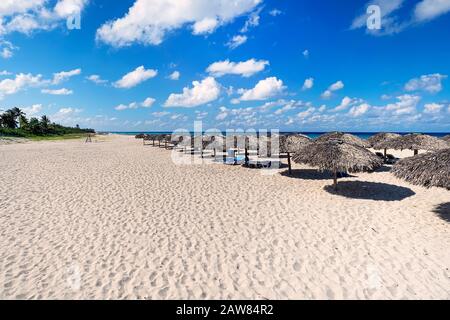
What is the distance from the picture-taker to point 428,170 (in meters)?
6.83

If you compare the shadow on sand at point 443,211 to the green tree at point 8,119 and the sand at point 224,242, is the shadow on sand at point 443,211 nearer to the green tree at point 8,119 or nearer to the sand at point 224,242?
the sand at point 224,242

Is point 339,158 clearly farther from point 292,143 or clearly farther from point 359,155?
point 292,143

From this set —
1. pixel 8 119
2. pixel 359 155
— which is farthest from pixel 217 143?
pixel 8 119

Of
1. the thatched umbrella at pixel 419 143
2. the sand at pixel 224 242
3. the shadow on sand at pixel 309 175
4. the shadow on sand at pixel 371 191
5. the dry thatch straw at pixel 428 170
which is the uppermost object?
the thatched umbrella at pixel 419 143

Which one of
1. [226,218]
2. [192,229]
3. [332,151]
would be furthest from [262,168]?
[192,229]

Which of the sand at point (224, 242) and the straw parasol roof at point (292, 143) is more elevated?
the straw parasol roof at point (292, 143)

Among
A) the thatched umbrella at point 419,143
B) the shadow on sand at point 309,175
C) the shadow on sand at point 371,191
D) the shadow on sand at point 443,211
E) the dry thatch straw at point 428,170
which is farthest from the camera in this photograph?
the thatched umbrella at point 419,143

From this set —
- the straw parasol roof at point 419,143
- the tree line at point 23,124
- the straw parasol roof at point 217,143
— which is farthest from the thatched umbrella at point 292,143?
the tree line at point 23,124

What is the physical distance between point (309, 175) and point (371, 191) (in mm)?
3207

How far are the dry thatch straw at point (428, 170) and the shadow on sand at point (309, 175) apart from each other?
430 centimetres

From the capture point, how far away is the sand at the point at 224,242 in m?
4.23

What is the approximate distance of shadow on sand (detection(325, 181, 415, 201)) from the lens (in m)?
8.95

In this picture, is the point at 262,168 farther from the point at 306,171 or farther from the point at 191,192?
the point at 191,192

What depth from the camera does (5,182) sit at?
1118 centimetres
